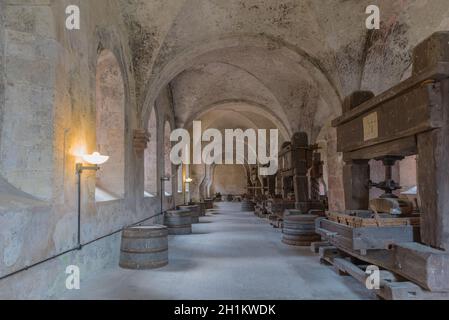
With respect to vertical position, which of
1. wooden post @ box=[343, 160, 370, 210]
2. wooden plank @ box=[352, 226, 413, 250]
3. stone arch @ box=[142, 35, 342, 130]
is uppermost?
stone arch @ box=[142, 35, 342, 130]

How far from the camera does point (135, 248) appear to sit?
5.85 meters

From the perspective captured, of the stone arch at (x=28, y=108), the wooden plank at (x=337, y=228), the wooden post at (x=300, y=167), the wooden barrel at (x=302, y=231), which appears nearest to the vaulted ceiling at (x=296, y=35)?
the wooden post at (x=300, y=167)

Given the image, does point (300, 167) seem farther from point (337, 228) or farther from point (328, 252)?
point (337, 228)

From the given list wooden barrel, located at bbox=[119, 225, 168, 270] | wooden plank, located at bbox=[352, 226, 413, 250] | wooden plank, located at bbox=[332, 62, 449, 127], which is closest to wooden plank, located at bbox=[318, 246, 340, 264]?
wooden plank, located at bbox=[352, 226, 413, 250]

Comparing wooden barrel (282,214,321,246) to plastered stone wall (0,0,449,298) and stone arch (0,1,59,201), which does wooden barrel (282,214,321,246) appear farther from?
stone arch (0,1,59,201)

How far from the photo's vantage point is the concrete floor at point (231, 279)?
4484 millimetres

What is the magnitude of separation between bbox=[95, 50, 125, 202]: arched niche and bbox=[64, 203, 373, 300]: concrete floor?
1.96 m

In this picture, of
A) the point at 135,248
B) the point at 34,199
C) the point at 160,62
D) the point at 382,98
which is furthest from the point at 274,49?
the point at 34,199

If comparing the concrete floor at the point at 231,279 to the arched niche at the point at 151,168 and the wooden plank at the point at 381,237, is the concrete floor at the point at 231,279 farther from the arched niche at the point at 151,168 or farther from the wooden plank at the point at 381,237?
the arched niche at the point at 151,168

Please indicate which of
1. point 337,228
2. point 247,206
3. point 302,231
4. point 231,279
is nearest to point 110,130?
point 231,279

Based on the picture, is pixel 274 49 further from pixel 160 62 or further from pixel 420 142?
pixel 420 142

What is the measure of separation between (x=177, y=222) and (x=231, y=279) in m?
5.52

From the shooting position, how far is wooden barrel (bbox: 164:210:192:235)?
34.5 ft
